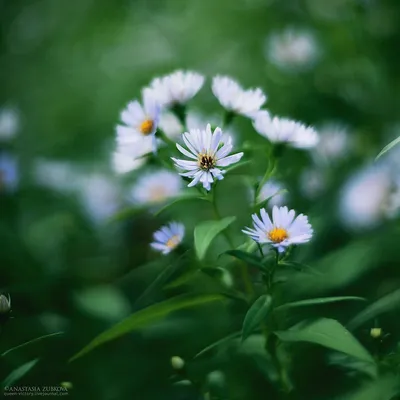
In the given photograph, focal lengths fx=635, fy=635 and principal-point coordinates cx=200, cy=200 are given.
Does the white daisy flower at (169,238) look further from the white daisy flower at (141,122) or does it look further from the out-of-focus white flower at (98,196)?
the out-of-focus white flower at (98,196)

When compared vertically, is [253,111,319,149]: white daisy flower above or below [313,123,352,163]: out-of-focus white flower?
below

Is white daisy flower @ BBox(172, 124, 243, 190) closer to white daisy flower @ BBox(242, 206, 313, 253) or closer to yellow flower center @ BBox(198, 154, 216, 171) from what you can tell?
yellow flower center @ BBox(198, 154, 216, 171)

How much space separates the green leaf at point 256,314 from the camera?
36.2 inches

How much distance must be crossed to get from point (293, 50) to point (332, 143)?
1.69 ft

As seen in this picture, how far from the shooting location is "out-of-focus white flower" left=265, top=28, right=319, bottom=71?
91.7 inches

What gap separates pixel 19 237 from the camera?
1.85 meters

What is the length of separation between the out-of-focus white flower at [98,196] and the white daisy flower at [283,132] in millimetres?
1047

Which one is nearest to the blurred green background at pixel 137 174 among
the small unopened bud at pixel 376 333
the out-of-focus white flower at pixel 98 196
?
the out-of-focus white flower at pixel 98 196

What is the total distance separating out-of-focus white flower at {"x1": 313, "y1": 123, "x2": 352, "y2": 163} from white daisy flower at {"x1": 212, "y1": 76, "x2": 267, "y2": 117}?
790mm

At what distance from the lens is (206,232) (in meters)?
1.00

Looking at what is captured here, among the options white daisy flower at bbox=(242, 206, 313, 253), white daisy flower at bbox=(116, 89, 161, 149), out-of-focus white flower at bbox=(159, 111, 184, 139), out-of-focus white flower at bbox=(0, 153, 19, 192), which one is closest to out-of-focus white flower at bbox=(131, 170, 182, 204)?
out-of-focus white flower at bbox=(159, 111, 184, 139)

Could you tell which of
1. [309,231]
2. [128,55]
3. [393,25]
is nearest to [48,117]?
[128,55]

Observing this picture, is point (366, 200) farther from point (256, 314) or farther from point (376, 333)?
point (256, 314)

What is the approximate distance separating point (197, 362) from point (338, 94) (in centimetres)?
124
